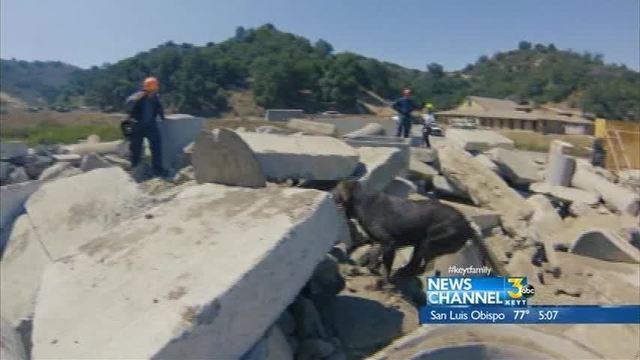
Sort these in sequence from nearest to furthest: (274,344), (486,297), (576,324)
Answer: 1. (274,344)
2. (486,297)
3. (576,324)

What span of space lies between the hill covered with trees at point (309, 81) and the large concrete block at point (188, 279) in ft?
124

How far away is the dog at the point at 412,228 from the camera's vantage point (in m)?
4.06

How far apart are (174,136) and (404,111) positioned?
13.7ft

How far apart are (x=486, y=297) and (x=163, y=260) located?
183 centimetres

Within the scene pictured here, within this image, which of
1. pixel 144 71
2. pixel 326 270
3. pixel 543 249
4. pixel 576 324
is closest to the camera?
pixel 576 324

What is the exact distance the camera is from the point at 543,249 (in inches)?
217

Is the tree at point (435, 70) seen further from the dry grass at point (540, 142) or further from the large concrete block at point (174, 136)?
the large concrete block at point (174, 136)

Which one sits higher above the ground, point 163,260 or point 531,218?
point 163,260

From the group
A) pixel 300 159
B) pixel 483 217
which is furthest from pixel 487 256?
pixel 300 159

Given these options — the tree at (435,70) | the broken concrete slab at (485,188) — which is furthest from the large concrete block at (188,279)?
the tree at (435,70)

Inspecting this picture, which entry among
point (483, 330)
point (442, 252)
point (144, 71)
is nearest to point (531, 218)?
point (442, 252)

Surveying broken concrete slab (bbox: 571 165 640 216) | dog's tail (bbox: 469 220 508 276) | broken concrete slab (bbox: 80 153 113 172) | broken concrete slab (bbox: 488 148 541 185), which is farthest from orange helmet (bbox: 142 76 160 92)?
broken concrete slab (bbox: 571 165 640 216)

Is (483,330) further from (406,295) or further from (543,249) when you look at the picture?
(543,249)

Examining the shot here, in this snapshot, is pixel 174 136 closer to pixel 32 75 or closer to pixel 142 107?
pixel 142 107
